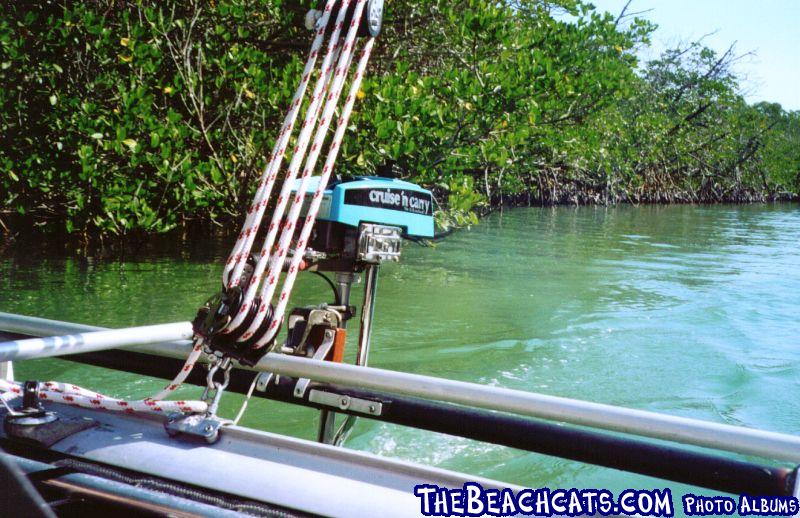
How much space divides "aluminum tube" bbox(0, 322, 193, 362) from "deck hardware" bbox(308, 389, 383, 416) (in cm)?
42

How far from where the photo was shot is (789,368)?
586 centimetres

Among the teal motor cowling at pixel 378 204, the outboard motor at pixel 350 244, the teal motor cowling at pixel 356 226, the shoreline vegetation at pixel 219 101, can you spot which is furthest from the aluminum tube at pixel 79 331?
the shoreline vegetation at pixel 219 101

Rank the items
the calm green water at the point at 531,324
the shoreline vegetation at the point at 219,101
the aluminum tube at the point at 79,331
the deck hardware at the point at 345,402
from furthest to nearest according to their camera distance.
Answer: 1. the shoreline vegetation at the point at 219,101
2. the calm green water at the point at 531,324
3. the aluminum tube at the point at 79,331
4. the deck hardware at the point at 345,402

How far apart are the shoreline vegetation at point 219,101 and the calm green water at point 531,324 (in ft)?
2.51

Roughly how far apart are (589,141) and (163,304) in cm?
656

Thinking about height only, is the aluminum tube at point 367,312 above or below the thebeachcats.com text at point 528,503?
above

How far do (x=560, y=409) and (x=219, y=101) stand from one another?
24.3 ft

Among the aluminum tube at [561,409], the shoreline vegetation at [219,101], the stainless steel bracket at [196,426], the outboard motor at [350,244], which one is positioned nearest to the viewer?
the aluminum tube at [561,409]

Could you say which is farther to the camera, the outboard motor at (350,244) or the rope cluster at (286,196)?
the outboard motor at (350,244)

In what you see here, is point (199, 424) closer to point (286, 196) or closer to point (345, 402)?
point (345, 402)

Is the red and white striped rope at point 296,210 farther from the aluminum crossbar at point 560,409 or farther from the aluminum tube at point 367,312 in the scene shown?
the aluminum tube at point 367,312

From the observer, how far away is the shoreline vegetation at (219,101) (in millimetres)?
7520

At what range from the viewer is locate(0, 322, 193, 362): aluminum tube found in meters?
1.89

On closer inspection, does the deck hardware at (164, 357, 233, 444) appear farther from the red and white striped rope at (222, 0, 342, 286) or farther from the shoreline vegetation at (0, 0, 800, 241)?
the shoreline vegetation at (0, 0, 800, 241)
